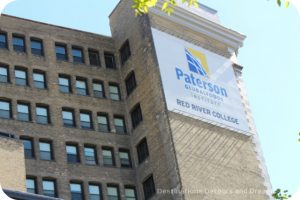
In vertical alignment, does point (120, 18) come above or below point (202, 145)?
above

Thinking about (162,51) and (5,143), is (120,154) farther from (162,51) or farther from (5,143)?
(5,143)

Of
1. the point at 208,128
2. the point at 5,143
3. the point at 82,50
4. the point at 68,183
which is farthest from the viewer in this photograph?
the point at 82,50

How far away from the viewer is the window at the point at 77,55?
177 ft

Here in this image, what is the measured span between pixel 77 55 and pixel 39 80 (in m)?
4.76

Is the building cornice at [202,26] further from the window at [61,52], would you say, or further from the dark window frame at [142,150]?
the dark window frame at [142,150]

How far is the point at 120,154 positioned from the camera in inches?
1998

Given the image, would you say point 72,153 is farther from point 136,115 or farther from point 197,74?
point 197,74

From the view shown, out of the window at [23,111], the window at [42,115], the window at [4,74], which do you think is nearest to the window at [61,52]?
the window at [4,74]

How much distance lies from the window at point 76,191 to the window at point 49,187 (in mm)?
1278

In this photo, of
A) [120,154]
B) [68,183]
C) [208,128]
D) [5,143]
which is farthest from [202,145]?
[5,143]

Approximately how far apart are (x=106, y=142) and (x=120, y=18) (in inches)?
463

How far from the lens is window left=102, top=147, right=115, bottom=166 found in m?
49.8

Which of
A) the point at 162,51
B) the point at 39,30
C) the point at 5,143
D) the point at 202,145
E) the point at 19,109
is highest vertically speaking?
the point at 39,30

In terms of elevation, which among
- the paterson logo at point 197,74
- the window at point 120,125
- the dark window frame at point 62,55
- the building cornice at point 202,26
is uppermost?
the building cornice at point 202,26
